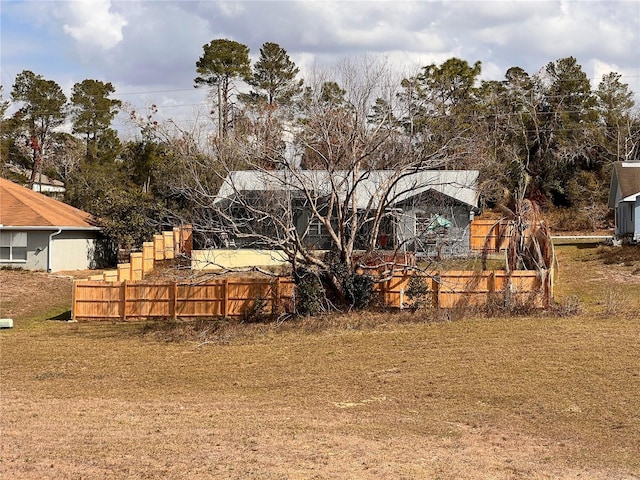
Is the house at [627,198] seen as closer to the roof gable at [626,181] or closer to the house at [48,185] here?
the roof gable at [626,181]

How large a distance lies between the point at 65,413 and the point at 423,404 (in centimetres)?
638

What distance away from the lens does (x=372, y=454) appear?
11062 millimetres

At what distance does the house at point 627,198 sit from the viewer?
40750mm

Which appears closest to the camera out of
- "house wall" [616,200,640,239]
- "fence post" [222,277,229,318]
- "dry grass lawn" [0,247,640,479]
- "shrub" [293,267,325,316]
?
"dry grass lawn" [0,247,640,479]

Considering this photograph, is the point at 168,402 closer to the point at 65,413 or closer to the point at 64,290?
the point at 65,413

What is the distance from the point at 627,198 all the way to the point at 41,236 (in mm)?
29595

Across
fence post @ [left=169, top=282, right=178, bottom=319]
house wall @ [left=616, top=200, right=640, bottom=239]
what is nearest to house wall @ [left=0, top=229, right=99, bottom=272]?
fence post @ [left=169, top=282, right=178, bottom=319]

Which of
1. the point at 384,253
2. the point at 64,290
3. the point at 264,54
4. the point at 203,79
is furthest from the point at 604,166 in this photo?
the point at 64,290

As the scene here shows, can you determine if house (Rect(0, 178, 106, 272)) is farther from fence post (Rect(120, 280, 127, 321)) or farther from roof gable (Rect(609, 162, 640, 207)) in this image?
roof gable (Rect(609, 162, 640, 207))

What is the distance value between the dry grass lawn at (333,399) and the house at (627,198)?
1554cm

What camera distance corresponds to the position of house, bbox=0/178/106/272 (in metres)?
38.6

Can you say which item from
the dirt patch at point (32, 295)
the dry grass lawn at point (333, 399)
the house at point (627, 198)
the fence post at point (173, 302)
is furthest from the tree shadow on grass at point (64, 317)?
the house at point (627, 198)

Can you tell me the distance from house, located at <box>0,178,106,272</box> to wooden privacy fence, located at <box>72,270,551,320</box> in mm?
12008

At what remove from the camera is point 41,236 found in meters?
38.7
